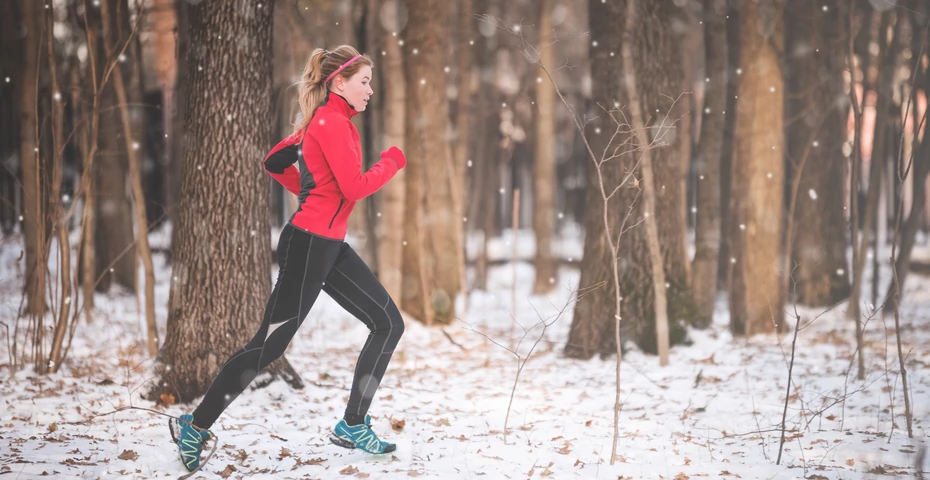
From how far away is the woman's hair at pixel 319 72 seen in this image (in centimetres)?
362

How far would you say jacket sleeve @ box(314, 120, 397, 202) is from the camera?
3459 millimetres

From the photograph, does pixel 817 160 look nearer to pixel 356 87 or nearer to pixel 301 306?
pixel 356 87

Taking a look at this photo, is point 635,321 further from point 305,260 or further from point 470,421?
point 305,260

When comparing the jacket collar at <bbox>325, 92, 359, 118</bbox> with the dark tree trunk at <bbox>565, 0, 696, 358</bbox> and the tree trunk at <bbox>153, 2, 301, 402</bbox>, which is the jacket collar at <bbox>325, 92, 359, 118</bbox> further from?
the dark tree trunk at <bbox>565, 0, 696, 358</bbox>

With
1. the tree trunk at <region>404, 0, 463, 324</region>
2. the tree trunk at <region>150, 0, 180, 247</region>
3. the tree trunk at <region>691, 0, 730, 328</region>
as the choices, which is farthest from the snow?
the tree trunk at <region>150, 0, 180, 247</region>

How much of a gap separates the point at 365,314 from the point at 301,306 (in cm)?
33

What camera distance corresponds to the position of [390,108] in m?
9.30

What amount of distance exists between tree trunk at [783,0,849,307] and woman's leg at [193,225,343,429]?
26.5ft

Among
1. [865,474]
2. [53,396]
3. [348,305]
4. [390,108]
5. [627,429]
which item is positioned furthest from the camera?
[390,108]

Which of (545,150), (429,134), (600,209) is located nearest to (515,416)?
(600,209)

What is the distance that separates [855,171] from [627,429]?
2882mm

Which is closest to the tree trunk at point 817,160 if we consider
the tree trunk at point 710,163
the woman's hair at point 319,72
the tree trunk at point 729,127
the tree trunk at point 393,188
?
the tree trunk at point 729,127

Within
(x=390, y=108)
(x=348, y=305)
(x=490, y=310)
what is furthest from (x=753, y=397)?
(x=490, y=310)

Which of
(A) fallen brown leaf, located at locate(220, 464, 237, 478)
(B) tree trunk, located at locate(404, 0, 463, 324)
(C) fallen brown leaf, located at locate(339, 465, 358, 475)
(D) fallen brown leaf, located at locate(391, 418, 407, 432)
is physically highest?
(B) tree trunk, located at locate(404, 0, 463, 324)
